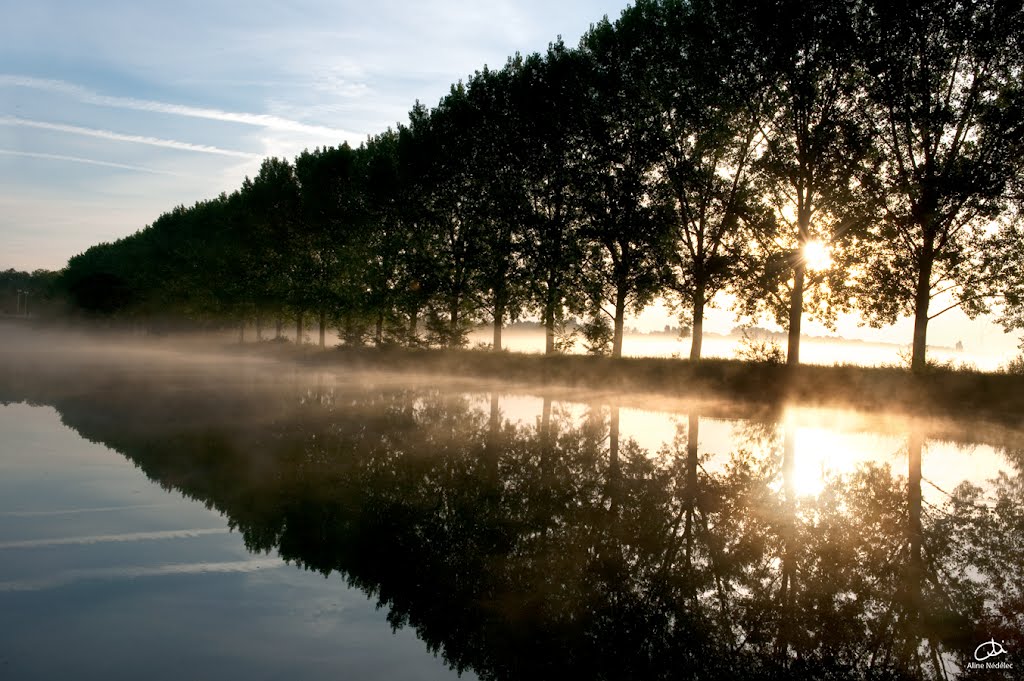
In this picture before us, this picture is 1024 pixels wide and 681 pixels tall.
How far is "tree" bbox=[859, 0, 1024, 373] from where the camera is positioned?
27469 millimetres

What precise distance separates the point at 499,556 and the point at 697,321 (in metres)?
28.1

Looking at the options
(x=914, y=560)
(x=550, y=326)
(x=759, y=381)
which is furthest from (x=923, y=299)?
(x=914, y=560)

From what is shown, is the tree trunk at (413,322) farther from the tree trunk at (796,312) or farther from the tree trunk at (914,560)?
the tree trunk at (914,560)

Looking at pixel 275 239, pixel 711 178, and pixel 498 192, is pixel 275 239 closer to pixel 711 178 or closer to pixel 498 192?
pixel 498 192

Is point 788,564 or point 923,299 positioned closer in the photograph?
point 788,564

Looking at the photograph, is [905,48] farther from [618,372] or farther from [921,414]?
[618,372]

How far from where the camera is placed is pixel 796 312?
30875 mm

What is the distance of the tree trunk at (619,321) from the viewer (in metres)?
37.5

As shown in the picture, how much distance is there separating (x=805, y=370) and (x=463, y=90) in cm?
2872

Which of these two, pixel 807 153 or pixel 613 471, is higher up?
pixel 807 153

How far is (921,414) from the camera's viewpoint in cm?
2419

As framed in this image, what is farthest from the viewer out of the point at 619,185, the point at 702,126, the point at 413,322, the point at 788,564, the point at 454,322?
the point at 413,322

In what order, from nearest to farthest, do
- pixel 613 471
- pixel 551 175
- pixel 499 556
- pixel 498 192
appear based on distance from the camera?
pixel 499 556
pixel 613 471
pixel 551 175
pixel 498 192
